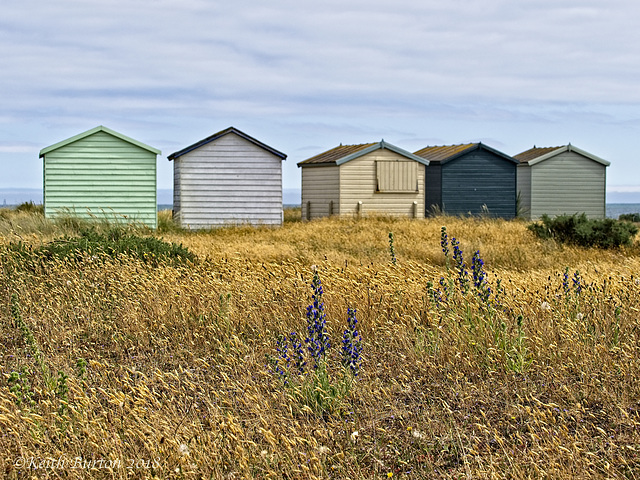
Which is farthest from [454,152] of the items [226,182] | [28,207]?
[28,207]

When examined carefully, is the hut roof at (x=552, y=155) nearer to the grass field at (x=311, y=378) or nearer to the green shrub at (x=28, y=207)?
the green shrub at (x=28, y=207)

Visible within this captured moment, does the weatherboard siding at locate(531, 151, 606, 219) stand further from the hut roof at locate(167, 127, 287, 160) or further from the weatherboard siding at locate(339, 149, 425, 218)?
the hut roof at locate(167, 127, 287, 160)

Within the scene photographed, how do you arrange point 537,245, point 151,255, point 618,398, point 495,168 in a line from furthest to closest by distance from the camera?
point 495,168, point 537,245, point 151,255, point 618,398

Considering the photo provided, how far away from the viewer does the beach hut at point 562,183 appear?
27172 mm

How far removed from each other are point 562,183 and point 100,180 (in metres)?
17.1

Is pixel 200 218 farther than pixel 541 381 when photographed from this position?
Yes

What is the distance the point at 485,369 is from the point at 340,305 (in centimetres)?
191

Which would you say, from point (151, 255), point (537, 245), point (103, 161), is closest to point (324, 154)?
point (103, 161)

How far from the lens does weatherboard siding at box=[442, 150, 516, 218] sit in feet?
84.1

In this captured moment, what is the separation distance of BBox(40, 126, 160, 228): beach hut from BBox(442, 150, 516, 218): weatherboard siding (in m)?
10.6

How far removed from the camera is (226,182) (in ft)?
72.4

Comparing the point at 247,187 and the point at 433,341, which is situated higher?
the point at 247,187

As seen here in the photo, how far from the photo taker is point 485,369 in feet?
17.1

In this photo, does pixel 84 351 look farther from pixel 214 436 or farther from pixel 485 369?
pixel 485 369
